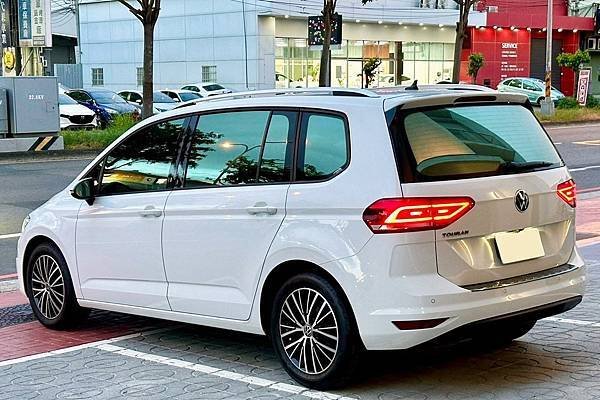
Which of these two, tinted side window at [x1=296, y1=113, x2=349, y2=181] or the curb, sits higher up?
tinted side window at [x1=296, y1=113, x2=349, y2=181]

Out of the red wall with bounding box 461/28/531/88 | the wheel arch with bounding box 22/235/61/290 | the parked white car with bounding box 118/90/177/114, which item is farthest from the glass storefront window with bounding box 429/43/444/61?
the wheel arch with bounding box 22/235/61/290

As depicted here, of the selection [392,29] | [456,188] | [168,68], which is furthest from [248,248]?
[392,29]

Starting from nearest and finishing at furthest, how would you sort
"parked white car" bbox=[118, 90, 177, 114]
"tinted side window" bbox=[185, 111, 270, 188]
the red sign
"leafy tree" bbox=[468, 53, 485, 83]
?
1. "tinted side window" bbox=[185, 111, 270, 188]
2. "parked white car" bbox=[118, 90, 177, 114]
3. the red sign
4. "leafy tree" bbox=[468, 53, 485, 83]

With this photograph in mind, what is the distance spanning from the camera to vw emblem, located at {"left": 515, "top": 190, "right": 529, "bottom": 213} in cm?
558

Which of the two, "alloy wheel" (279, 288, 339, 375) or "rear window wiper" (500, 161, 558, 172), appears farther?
"rear window wiper" (500, 161, 558, 172)

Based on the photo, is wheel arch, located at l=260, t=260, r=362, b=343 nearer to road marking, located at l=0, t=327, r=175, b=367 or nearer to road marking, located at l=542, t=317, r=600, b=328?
road marking, located at l=0, t=327, r=175, b=367

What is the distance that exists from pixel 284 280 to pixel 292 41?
43561 millimetres

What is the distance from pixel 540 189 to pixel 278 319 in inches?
68.2

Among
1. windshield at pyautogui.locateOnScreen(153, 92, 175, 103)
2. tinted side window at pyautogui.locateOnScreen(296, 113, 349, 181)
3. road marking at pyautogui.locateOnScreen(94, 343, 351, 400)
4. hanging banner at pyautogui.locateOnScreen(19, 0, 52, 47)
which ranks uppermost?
hanging banner at pyautogui.locateOnScreen(19, 0, 52, 47)

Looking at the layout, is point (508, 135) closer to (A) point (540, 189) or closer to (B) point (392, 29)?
(A) point (540, 189)

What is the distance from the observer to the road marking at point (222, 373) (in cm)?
552

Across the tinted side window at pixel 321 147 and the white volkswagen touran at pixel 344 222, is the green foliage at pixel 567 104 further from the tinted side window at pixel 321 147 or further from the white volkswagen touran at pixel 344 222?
the tinted side window at pixel 321 147

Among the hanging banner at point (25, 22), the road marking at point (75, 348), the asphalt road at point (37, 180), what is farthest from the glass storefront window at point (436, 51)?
the road marking at point (75, 348)

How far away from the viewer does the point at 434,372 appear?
5.87 metres
